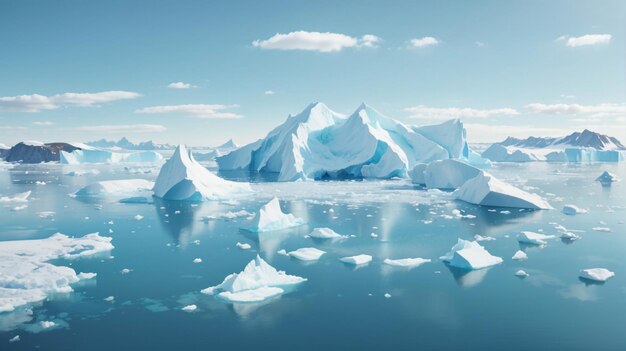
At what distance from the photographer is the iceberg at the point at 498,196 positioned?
15.2 m

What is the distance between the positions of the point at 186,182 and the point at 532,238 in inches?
470

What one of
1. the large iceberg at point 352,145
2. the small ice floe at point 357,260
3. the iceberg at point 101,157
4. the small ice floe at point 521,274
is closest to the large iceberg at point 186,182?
the large iceberg at point 352,145

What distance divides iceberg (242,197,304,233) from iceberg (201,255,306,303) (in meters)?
4.12

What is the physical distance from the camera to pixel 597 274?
7781mm

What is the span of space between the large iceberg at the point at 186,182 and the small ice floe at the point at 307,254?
9033mm

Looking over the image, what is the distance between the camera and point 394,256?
920 cm

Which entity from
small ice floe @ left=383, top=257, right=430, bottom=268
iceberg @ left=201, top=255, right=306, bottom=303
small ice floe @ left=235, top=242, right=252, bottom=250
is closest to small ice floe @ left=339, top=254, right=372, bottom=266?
small ice floe @ left=383, top=257, right=430, bottom=268

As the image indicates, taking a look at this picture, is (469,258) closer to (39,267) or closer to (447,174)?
(39,267)

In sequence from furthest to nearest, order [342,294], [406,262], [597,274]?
1. [406,262]
2. [597,274]
3. [342,294]

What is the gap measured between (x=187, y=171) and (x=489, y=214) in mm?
10426

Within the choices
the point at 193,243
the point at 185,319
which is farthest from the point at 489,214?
the point at 185,319

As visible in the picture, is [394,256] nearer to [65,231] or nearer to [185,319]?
[185,319]

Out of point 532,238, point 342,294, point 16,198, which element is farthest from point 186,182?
point 532,238

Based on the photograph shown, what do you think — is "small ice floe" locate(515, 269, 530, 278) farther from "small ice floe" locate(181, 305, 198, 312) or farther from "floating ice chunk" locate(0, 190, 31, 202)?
"floating ice chunk" locate(0, 190, 31, 202)
